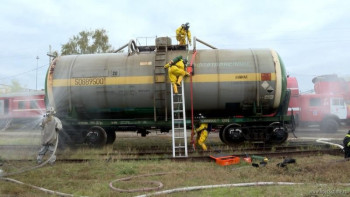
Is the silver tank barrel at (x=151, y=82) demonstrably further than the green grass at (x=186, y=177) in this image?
Yes

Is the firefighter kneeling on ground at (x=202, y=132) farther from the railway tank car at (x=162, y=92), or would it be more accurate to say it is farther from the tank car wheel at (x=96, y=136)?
the tank car wheel at (x=96, y=136)

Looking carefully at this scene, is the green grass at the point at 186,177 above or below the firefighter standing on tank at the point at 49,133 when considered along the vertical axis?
below

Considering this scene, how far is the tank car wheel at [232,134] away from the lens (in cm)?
1051

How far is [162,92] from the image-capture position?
10453mm

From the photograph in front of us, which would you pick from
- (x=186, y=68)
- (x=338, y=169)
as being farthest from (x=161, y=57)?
(x=338, y=169)

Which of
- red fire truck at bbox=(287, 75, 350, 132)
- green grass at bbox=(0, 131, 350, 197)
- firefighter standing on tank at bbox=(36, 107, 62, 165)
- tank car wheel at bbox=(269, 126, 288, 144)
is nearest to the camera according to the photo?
green grass at bbox=(0, 131, 350, 197)

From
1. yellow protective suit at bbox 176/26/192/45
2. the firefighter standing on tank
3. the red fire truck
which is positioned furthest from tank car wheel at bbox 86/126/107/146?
the red fire truck

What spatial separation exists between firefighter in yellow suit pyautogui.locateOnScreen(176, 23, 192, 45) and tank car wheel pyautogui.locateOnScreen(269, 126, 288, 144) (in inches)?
178

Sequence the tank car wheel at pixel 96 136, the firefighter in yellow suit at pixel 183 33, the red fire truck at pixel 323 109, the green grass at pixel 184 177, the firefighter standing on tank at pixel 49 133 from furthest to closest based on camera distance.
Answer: the red fire truck at pixel 323 109 → the firefighter in yellow suit at pixel 183 33 → the tank car wheel at pixel 96 136 → the firefighter standing on tank at pixel 49 133 → the green grass at pixel 184 177

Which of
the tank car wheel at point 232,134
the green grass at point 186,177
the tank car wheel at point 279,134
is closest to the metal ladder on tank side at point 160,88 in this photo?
the tank car wheel at point 232,134

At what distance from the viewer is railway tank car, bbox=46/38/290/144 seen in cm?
1041

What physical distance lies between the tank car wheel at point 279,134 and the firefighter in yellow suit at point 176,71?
3.77 metres

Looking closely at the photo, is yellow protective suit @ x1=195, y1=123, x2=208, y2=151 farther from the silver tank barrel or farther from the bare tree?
the bare tree

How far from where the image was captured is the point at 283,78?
1052 centimetres
